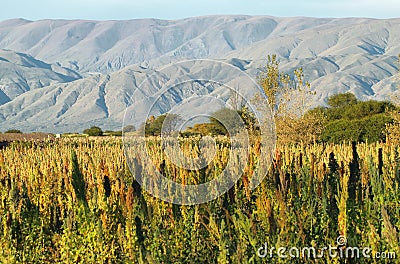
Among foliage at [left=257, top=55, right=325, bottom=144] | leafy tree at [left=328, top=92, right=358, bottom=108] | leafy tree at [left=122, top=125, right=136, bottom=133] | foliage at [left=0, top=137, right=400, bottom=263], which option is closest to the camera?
foliage at [left=0, top=137, right=400, bottom=263]

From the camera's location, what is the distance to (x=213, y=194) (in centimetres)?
752

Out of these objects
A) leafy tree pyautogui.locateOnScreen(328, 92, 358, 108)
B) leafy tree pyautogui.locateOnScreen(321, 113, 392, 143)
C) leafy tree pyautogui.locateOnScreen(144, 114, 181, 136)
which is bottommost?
leafy tree pyautogui.locateOnScreen(144, 114, 181, 136)

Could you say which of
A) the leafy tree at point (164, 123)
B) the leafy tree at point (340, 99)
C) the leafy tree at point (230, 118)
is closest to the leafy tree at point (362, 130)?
the leafy tree at point (164, 123)

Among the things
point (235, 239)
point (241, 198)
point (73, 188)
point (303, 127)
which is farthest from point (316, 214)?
point (303, 127)

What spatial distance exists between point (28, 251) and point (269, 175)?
119 inches

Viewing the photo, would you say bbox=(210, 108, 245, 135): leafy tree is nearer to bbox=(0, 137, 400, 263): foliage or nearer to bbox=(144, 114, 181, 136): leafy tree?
bbox=(144, 114, 181, 136): leafy tree

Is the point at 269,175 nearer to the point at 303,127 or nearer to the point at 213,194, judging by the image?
the point at 213,194

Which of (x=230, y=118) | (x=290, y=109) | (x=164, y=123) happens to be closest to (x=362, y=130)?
(x=290, y=109)
